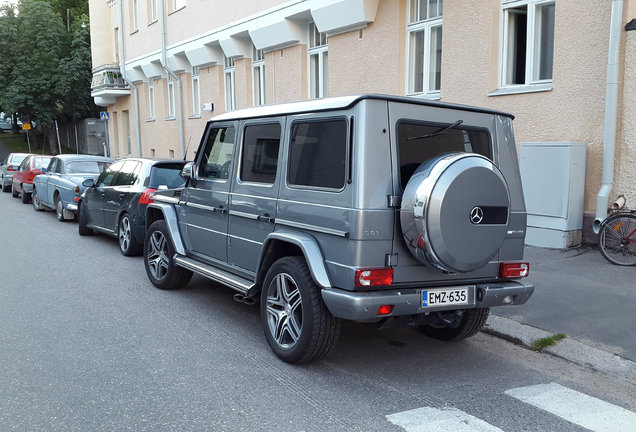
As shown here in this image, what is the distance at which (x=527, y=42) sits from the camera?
976cm

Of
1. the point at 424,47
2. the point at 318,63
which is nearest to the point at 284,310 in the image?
the point at 424,47

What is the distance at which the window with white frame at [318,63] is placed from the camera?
14.8 m

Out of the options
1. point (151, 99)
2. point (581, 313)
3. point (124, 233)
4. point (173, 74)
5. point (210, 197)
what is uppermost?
point (173, 74)

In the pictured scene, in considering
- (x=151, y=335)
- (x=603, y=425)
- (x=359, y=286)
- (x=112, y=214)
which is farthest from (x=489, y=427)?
(x=112, y=214)

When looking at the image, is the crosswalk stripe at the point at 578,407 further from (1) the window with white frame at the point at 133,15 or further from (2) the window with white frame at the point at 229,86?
(1) the window with white frame at the point at 133,15

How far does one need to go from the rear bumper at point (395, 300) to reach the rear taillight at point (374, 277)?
7 cm

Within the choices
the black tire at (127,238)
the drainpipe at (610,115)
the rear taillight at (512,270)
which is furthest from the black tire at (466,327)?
the black tire at (127,238)

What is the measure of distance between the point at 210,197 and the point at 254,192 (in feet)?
2.91

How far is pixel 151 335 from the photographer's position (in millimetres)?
5555

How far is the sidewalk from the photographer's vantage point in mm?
5188

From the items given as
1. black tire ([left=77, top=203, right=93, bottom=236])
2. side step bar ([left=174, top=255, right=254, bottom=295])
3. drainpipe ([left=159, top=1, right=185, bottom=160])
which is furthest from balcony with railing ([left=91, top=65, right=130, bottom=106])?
side step bar ([left=174, top=255, right=254, bottom=295])

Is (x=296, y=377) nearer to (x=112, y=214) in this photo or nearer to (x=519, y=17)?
(x=112, y=214)

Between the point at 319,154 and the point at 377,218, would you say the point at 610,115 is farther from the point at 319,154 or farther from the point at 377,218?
the point at 377,218

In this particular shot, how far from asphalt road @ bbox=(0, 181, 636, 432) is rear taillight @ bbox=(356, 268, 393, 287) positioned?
78 cm
